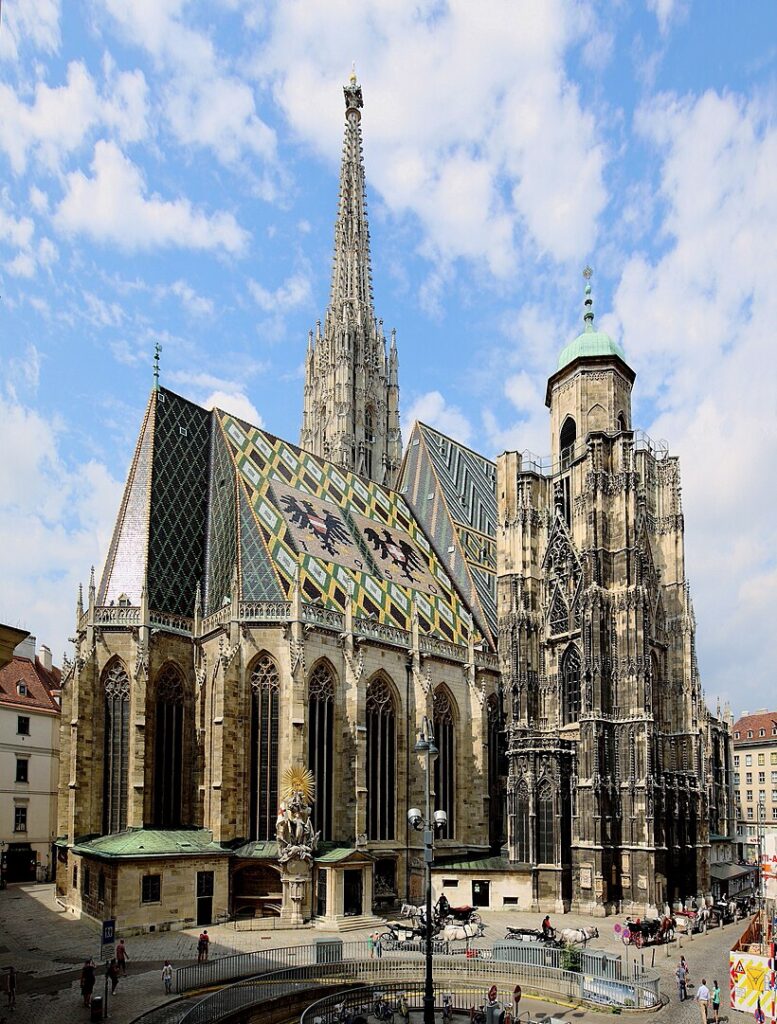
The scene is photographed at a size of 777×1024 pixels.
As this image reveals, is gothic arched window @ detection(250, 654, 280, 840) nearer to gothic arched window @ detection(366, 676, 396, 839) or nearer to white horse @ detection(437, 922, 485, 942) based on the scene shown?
gothic arched window @ detection(366, 676, 396, 839)

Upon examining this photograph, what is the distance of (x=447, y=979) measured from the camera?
24.8 meters

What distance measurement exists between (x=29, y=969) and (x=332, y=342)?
5486 centimetres

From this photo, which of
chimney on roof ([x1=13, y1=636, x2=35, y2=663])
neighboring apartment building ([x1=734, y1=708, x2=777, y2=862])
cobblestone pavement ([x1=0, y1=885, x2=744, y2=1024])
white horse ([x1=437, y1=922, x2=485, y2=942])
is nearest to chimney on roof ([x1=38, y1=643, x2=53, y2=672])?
chimney on roof ([x1=13, y1=636, x2=35, y2=663])

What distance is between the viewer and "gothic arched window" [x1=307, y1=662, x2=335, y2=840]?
123 feet

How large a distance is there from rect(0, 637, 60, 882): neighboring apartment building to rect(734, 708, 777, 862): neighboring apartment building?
56.4m

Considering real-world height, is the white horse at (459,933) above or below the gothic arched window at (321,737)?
below

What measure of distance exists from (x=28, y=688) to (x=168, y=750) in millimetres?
17695

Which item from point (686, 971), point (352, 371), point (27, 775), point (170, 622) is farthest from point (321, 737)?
point (352, 371)

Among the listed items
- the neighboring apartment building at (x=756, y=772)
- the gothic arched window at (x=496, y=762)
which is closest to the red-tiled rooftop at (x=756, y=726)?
the neighboring apartment building at (x=756, y=772)

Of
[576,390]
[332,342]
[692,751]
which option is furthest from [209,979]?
[332,342]

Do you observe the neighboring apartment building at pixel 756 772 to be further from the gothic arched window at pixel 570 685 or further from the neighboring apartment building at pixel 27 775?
the neighboring apartment building at pixel 27 775

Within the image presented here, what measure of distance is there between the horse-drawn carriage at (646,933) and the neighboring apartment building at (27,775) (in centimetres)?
3169

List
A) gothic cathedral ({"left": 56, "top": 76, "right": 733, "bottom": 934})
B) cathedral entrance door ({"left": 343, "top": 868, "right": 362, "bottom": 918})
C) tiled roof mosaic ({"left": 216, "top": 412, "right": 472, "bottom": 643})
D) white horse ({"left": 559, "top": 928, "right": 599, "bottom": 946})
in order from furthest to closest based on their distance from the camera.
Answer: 1. tiled roof mosaic ({"left": 216, "top": 412, "right": 472, "bottom": 643})
2. gothic cathedral ({"left": 56, "top": 76, "right": 733, "bottom": 934})
3. cathedral entrance door ({"left": 343, "top": 868, "right": 362, "bottom": 918})
4. white horse ({"left": 559, "top": 928, "right": 599, "bottom": 946})

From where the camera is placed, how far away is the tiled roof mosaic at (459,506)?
50.2 m
